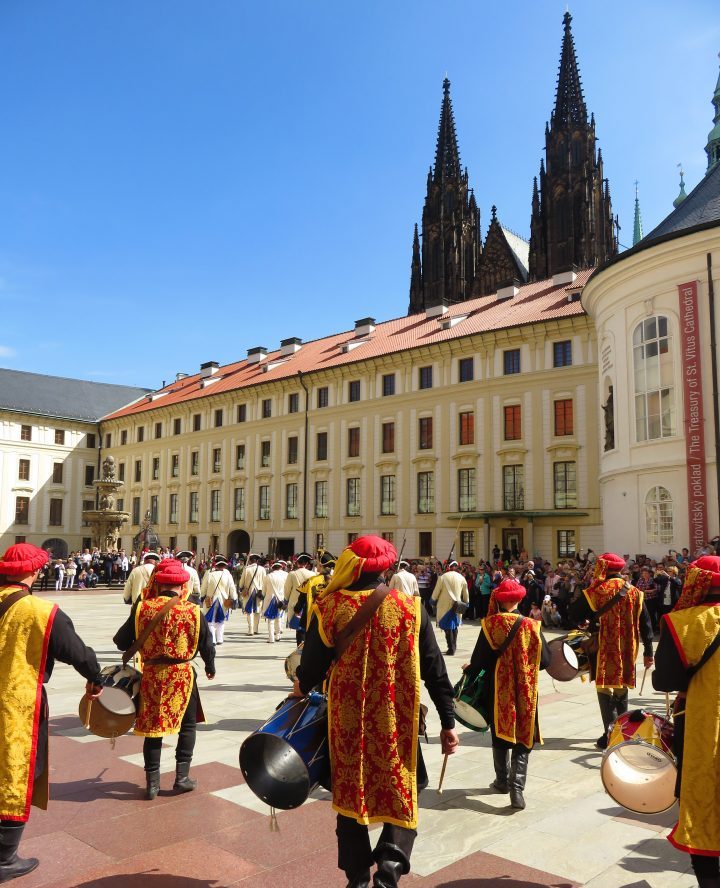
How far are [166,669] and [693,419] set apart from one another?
19.0m

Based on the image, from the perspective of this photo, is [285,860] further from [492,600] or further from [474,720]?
[492,600]

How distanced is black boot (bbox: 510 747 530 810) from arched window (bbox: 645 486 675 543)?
58.0 feet

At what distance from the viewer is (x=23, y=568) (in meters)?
4.76

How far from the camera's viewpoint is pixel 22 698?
4.64m

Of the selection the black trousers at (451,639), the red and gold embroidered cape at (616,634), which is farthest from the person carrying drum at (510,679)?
the black trousers at (451,639)

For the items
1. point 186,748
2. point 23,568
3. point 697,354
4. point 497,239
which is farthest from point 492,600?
point 497,239

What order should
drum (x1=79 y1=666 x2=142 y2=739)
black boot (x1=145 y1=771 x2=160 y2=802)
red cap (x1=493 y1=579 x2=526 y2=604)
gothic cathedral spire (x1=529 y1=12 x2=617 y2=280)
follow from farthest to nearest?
gothic cathedral spire (x1=529 y1=12 x2=617 y2=280), red cap (x1=493 y1=579 x2=526 y2=604), black boot (x1=145 y1=771 x2=160 y2=802), drum (x1=79 y1=666 x2=142 y2=739)

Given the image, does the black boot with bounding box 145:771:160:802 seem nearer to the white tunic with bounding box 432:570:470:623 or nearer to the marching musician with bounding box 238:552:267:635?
the white tunic with bounding box 432:570:470:623

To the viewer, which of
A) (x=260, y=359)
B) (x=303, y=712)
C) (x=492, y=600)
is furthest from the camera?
(x=260, y=359)

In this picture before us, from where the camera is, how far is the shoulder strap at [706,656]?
4086 millimetres

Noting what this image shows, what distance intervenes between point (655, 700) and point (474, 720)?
514cm

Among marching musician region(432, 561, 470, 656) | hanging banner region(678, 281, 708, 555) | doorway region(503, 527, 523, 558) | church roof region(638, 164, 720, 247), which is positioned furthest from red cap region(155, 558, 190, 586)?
doorway region(503, 527, 523, 558)

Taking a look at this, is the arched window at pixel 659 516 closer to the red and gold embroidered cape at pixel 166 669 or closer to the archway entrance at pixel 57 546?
the red and gold embroidered cape at pixel 166 669

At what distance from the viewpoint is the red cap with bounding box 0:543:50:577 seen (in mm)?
4742
